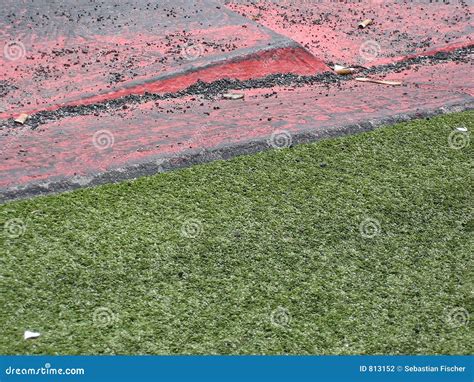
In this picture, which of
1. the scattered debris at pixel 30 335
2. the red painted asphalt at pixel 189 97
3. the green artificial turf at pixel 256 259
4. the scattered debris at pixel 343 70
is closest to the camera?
the scattered debris at pixel 30 335

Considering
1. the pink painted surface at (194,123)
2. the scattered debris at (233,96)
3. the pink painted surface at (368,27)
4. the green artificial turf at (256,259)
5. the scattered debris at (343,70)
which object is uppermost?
the pink painted surface at (368,27)

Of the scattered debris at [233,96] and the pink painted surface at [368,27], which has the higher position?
the pink painted surface at [368,27]

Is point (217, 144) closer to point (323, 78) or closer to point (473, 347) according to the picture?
point (323, 78)

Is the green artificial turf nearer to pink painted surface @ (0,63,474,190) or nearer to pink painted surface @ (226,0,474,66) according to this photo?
pink painted surface @ (0,63,474,190)

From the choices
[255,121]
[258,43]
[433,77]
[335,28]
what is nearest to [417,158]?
[255,121]

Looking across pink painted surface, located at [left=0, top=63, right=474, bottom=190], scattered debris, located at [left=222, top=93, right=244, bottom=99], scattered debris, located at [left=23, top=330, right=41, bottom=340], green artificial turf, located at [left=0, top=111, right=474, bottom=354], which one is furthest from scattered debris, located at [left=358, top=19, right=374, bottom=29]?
scattered debris, located at [left=23, top=330, right=41, bottom=340]

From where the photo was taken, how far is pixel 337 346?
4551 millimetres

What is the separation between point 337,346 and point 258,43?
15.4ft

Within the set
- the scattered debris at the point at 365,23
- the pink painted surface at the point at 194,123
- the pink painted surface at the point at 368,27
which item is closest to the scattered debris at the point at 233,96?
the pink painted surface at the point at 194,123

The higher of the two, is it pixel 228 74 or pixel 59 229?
pixel 228 74

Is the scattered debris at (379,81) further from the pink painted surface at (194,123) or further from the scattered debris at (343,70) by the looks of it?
the scattered debris at (343,70)

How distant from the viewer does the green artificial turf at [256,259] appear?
15.1 ft

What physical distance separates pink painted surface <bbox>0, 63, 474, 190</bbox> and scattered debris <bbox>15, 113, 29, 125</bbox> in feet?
0.57

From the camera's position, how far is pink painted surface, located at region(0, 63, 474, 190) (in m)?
6.28
